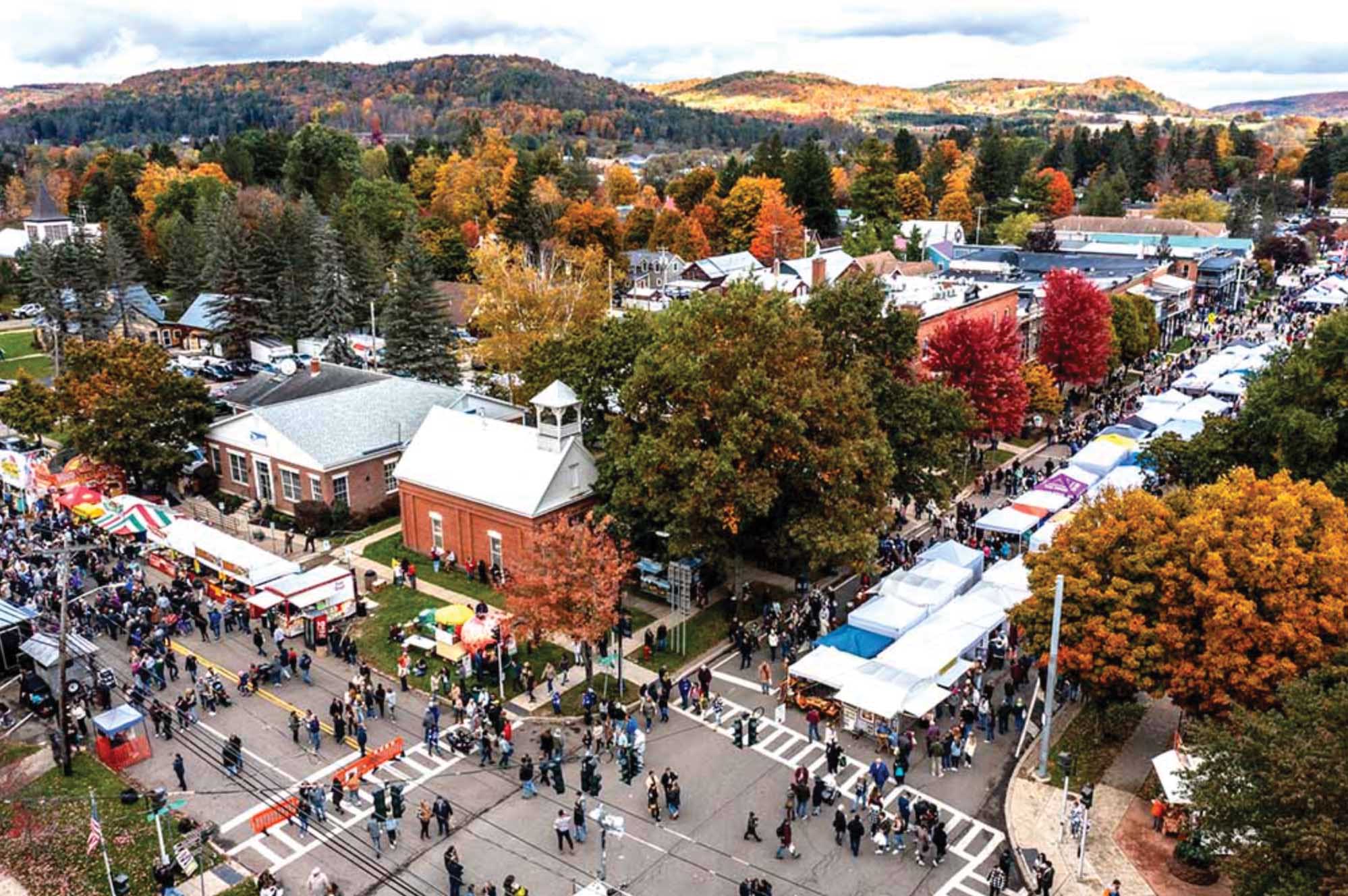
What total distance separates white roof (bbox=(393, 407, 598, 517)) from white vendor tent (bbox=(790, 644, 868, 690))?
11478mm

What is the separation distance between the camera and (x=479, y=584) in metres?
37.7

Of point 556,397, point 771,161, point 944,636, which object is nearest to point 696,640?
point 944,636

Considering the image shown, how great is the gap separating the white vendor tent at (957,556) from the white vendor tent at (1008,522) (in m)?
3.72

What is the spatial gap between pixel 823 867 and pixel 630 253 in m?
84.9

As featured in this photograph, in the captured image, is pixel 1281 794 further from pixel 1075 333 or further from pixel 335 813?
pixel 1075 333

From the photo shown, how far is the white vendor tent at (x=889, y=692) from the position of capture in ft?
89.1

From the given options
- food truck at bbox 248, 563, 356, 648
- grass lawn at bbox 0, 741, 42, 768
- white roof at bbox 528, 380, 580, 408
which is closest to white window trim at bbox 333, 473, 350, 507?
food truck at bbox 248, 563, 356, 648

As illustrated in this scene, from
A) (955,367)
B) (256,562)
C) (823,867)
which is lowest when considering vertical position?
(823,867)

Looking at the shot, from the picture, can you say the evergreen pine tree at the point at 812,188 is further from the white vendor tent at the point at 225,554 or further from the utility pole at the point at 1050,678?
the utility pole at the point at 1050,678

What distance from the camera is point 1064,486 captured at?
42.7m

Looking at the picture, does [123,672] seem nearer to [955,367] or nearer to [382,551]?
[382,551]

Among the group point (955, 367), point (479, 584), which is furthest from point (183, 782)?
point (955, 367)

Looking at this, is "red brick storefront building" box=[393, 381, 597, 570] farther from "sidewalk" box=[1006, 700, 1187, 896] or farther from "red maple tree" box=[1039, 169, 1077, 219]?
"red maple tree" box=[1039, 169, 1077, 219]

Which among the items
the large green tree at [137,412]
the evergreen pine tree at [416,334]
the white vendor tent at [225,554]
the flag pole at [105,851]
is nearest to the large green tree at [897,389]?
the white vendor tent at [225,554]
